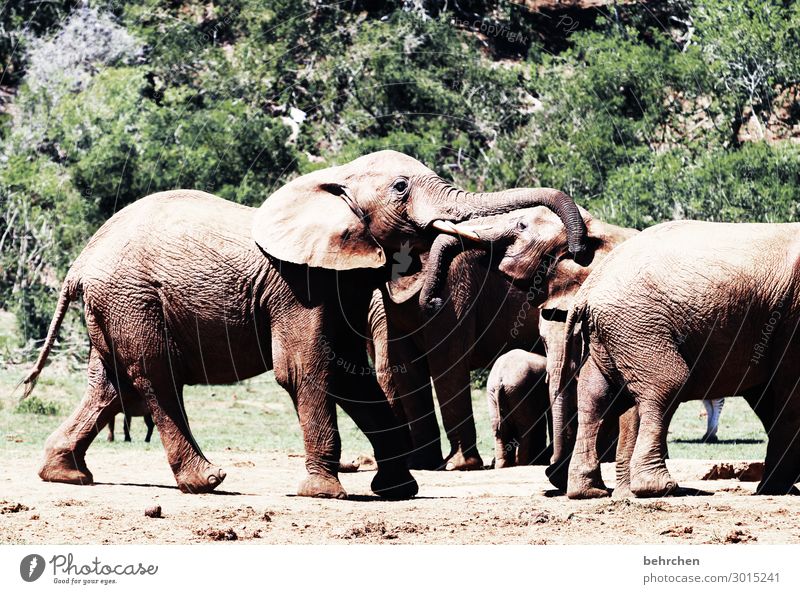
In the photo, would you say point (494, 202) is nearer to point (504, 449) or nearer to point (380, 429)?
point (380, 429)

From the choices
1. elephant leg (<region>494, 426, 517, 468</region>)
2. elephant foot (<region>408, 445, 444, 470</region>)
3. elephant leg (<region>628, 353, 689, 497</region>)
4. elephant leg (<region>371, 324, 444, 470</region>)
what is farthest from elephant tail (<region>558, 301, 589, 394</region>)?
elephant foot (<region>408, 445, 444, 470</region>)

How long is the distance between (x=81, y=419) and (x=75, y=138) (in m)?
19.3

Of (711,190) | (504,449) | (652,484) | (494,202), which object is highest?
(494,202)

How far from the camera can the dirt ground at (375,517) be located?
988 centimetres

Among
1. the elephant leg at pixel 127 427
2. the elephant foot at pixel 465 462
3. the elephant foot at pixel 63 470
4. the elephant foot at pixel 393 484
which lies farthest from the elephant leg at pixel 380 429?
the elephant leg at pixel 127 427

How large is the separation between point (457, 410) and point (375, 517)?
498 centimetres

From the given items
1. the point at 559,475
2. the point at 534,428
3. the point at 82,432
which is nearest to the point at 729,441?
the point at 534,428

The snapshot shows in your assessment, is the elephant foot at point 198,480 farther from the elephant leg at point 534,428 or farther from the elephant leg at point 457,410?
the elephant leg at point 534,428

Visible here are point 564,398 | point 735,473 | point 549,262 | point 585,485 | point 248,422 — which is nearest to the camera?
point 585,485

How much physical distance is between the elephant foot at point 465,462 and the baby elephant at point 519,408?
206 mm

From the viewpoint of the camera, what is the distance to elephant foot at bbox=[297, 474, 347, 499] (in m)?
11.6

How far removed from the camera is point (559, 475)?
41.0ft

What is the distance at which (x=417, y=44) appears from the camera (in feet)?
102

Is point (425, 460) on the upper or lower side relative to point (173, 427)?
lower
